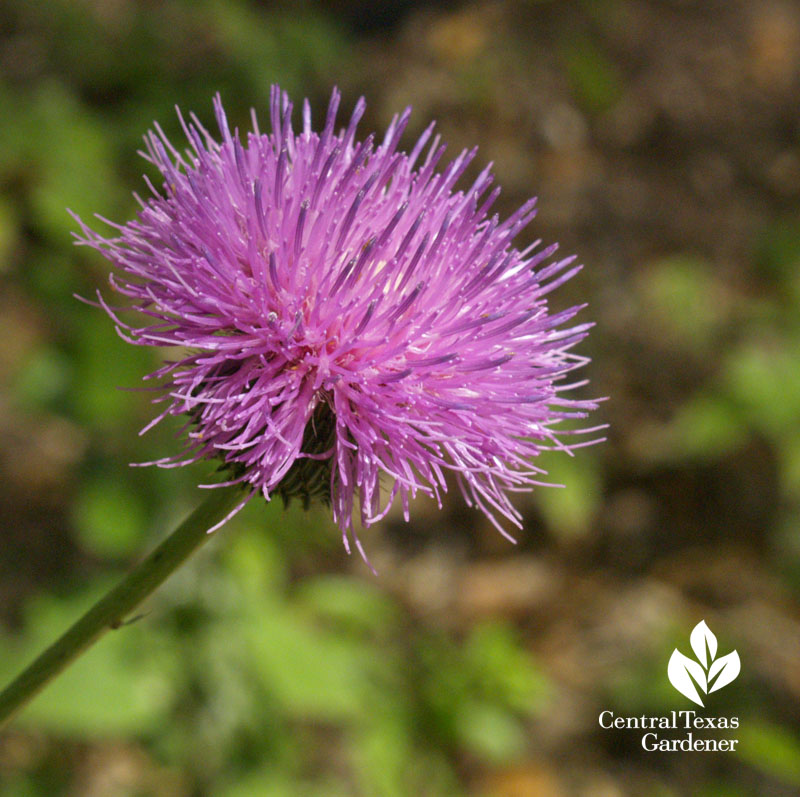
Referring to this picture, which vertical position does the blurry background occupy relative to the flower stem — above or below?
above

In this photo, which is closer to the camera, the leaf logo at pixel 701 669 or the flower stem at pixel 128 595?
the flower stem at pixel 128 595

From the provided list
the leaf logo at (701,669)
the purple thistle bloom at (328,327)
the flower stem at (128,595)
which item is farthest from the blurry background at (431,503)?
the purple thistle bloom at (328,327)

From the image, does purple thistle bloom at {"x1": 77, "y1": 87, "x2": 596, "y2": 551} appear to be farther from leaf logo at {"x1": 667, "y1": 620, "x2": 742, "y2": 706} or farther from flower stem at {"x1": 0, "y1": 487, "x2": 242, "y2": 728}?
leaf logo at {"x1": 667, "y1": 620, "x2": 742, "y2": 706}

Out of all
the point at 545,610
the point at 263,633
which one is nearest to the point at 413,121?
the point at 545,610

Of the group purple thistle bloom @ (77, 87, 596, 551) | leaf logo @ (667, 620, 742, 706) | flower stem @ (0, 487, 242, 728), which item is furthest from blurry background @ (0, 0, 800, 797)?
purple thistle bloom @ (77, 87, 596, 551)

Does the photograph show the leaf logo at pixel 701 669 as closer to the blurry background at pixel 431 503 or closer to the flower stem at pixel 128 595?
the blurry background at pixel 431 503

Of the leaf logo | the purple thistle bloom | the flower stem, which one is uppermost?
the leaf logo

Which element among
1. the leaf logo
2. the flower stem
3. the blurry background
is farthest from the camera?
the leaf logo
